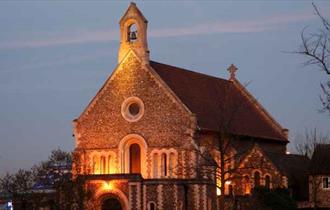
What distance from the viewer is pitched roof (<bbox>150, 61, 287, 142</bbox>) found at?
6775 centimetres

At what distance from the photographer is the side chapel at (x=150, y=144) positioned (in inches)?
Answer: 2469

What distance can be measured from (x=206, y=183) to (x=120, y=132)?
883cm

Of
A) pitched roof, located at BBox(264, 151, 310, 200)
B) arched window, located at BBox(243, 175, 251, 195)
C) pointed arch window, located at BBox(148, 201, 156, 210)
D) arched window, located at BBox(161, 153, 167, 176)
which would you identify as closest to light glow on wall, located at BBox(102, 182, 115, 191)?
pointed arch window, located at BBox(148, 201, 156, 210)

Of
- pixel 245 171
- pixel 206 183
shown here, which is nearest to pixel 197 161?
pixel 206 183

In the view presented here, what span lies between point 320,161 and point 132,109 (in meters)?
16.8

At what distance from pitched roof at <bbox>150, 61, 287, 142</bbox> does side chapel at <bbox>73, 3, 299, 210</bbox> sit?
0.70 feet

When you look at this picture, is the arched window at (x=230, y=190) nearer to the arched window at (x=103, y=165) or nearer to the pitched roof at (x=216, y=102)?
the pitched roof at (x=216, y=102)

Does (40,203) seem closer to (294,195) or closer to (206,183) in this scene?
(206,183)

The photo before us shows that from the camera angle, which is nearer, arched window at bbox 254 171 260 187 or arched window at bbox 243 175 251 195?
arched window at bbox 254 171 260 187

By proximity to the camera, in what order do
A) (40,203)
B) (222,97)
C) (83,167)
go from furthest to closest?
(222,97) < (83,167) < (40,203)

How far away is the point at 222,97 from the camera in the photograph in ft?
252

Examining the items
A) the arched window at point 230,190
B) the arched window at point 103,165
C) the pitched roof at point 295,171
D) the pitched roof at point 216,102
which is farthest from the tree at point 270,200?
the arched window at point 103,165

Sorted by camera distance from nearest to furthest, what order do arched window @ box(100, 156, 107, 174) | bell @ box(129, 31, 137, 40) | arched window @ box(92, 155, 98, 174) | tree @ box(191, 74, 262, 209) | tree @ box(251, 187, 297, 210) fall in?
tree @ box(191, 74, 262, 209) < tree @ box(251, 187, 297, 210) < arched window @ box(100, 156, 107, 174) < arched window @ box(92, 155, 98, 174) < bell @ box(129, 31, 137, 40)

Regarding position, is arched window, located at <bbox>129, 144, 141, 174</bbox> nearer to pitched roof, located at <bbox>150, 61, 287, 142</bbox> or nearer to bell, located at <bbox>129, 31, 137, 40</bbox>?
pitched roof, located at <bbox>150, 61, 287, 142</bbox>
